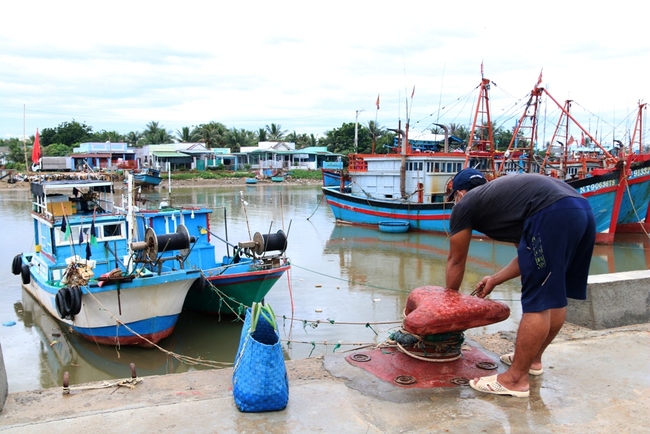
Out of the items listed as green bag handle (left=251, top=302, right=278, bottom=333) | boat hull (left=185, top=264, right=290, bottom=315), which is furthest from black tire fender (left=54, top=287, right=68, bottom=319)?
green bag handle (left=251, top=302, right=278, bottom=333)

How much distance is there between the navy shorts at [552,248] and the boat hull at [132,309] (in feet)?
20.3

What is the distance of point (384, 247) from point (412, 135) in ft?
73.8

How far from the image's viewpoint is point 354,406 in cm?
336

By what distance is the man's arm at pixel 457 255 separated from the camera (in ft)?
11.5

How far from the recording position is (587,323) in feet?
16.6

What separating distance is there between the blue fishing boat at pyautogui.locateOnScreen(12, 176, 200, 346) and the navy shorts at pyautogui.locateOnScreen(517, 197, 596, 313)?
620 centimetres

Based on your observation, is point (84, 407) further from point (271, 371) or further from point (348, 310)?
point (348, 310)

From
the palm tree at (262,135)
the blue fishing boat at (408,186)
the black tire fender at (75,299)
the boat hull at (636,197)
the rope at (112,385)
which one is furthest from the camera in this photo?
the palm tree at (262,135)

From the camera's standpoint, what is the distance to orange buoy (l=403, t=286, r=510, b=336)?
3586mm

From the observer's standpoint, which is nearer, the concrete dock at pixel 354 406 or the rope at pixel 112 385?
the concrete dock at pixel 354 406

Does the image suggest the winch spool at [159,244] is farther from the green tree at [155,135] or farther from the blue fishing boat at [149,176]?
the green tree at [155,135]

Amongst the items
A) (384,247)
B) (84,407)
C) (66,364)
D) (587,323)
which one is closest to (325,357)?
(84,407)

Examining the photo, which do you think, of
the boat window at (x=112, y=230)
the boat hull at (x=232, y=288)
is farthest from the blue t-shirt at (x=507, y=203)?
the boat window at (x=112, y=230)

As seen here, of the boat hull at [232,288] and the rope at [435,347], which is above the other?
the rope at [435,347]
